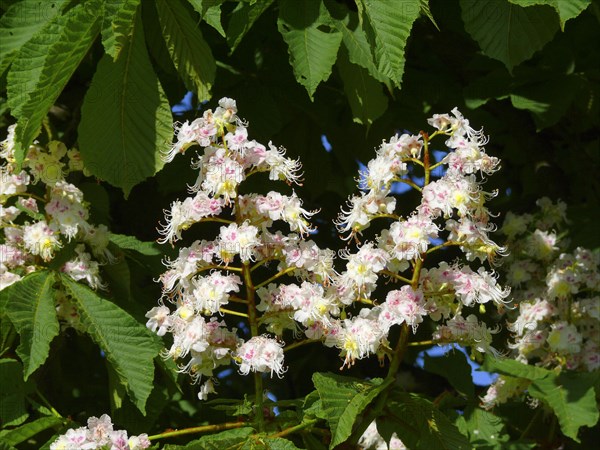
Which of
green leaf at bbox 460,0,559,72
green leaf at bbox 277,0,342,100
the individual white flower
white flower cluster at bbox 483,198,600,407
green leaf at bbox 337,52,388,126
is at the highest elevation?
green leaf at bbox 277,0,342,100

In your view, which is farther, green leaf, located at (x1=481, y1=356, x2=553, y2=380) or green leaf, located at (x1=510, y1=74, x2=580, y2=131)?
green leaf, located at (x1=510, y1=74, x2=580, y2=131)

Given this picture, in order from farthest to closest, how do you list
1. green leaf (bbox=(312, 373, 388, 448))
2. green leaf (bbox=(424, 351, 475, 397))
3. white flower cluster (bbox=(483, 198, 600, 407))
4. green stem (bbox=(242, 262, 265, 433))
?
white flower cluster (bbox=(483, 198, 600, 407)), green leaf (bbox=(424, 351, 475, 397)), green stem (bbox=(242, 262, 265, 433)), green leaf (bbox=(312, 373, 388, 448))

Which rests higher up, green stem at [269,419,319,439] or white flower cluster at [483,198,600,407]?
green stem at [269,419,319,439]

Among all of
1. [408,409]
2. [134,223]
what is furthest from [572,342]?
[134,223]

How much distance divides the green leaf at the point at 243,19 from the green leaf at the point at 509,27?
570 millimetres

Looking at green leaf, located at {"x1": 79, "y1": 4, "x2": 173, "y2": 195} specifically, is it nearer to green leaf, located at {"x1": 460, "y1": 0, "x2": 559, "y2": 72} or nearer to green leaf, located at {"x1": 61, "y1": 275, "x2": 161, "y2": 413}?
green leaf, located at {"x1": 61, "y1": 275, "x2": 161, "y2": 413}

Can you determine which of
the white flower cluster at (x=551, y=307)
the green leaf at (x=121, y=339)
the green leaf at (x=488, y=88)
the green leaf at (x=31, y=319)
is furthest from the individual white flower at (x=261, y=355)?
the green leaf at (x=488, y=88)

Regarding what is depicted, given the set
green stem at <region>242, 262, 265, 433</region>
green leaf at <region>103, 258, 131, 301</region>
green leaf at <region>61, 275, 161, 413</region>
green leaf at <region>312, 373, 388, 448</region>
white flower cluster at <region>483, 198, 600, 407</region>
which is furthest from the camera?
white flower cluster at <region>483, 198, 600, 407</region>

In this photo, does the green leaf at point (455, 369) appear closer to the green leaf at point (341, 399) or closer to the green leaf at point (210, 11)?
the green leaf at point (341, 399)

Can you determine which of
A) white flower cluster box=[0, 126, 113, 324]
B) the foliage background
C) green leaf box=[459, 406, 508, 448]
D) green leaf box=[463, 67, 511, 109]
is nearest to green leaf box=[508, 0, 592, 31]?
the foliage background

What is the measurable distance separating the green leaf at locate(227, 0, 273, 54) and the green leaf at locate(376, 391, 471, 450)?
3.02ft

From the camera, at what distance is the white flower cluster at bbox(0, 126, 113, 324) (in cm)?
275

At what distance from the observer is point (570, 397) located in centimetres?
287

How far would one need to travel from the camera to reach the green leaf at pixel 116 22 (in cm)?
256
